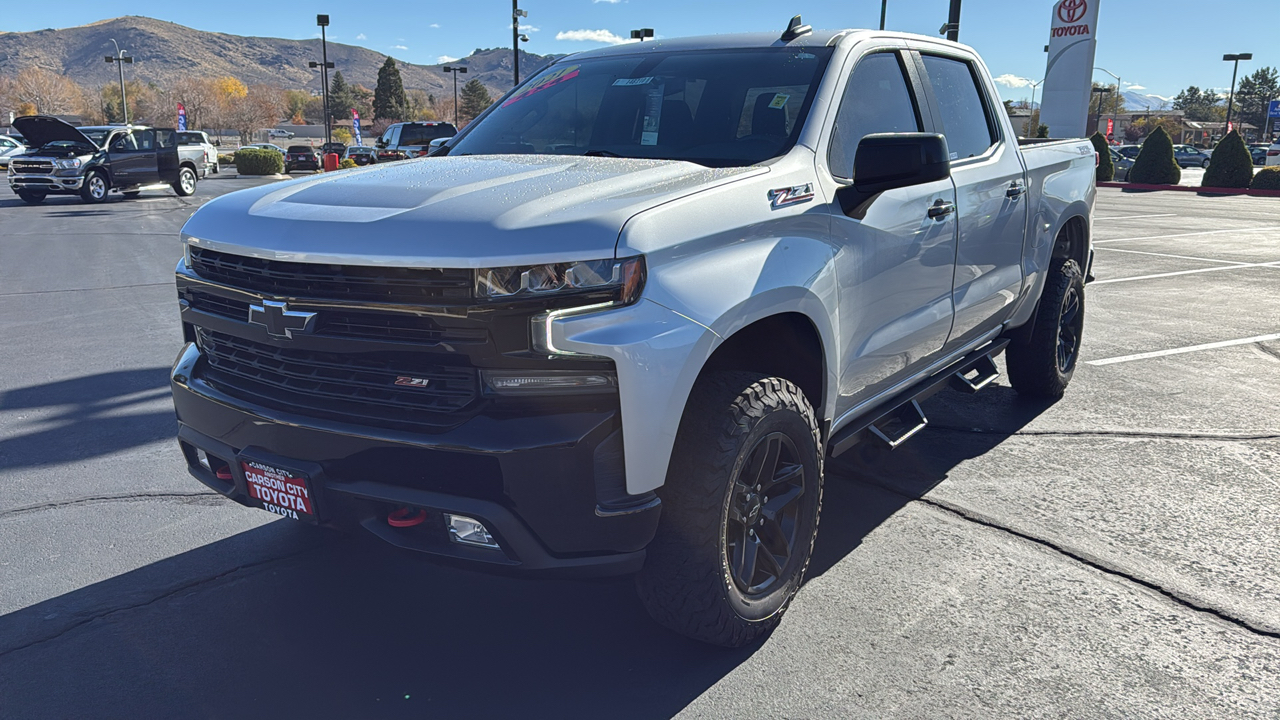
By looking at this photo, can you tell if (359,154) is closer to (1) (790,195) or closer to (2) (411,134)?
(2) (411,134)

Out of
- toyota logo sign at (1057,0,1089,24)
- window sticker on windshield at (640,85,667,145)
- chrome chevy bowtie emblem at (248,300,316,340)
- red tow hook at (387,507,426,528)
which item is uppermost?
toyota logo sign at (1057,0,1089,24)

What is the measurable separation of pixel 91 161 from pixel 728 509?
78.1 ft

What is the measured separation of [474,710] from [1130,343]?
21.5ft

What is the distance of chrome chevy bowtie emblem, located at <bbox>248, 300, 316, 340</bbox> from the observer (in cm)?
263

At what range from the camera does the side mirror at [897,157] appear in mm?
3121

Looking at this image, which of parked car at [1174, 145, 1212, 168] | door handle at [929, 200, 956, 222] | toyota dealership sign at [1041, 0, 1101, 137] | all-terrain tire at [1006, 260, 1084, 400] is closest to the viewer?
door handle at [929, 200, 956, 222]

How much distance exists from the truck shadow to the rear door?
1398 millimetres

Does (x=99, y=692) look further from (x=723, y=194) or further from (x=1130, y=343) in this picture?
(x=1130, y=343)

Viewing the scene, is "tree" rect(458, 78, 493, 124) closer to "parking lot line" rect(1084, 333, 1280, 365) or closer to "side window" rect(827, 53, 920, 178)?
"parking lot line" rect(1084, 333, 1280, 365)

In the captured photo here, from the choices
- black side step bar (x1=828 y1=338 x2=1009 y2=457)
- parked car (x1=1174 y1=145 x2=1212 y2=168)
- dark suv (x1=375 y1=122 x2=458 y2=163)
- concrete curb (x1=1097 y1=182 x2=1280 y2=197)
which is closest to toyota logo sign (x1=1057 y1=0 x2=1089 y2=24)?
concrete curb (x1=1097 y1=182 x2=1280 y2=197)

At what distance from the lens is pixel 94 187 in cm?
2217

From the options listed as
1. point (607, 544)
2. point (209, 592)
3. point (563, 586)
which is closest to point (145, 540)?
point (209, 592)

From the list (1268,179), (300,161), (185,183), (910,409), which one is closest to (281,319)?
(910,409)

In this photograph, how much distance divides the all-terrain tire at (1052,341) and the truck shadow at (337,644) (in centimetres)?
240
